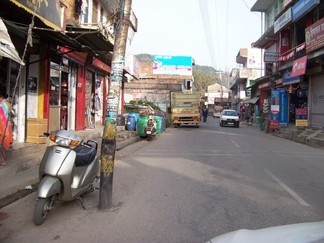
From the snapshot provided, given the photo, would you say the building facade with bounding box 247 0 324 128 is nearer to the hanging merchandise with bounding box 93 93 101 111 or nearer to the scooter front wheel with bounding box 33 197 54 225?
the hanging merchandise with bounding box 93 93 101 111

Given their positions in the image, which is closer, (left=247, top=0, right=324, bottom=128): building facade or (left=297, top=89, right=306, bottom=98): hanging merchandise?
(left=247, top=0, right=324, bottom=128): building facade

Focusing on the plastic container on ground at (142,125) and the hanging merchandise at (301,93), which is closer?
the plastic container on ground at (142,125)

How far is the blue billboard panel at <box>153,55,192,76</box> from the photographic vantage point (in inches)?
2394

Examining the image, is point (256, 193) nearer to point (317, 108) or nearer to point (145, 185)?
point (145, 185)

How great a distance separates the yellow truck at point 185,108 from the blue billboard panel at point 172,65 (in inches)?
1221

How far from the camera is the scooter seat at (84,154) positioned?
18.3ft

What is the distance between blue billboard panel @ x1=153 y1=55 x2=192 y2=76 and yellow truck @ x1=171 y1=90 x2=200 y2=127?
31013mm

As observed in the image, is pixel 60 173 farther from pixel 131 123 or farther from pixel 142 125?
pixel 131 123

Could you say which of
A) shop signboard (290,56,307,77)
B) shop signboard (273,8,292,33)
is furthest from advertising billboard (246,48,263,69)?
shop signboard (290,56,307,77)

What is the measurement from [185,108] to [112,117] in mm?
24238

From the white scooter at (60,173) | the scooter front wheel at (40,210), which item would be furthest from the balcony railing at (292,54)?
the scooter front wheel at (40,210)

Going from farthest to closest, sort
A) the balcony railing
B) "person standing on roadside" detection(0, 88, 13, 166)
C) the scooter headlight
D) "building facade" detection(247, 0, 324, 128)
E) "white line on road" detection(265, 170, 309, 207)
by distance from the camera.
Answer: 1. the balcony railing
2. "building facade" detection(247, 0, 324, 128)
3. "person standing on roadside" detection(0, 88, 13, 166)
4. "white line on road" detection(265, 170, 309, 207)
5. the scooter headlight

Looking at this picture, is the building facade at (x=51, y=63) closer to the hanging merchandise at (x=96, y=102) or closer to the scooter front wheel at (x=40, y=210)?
the hanging merchandise at (x=96, y=102)

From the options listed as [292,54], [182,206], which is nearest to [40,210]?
[182,206]
